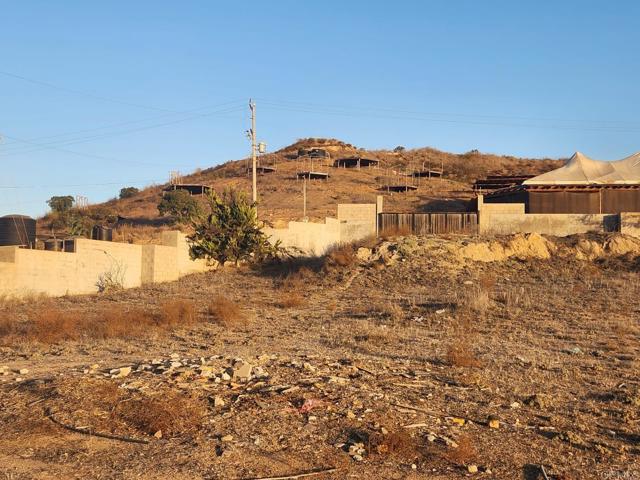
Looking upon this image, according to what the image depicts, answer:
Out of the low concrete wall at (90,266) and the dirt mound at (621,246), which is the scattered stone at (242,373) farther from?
the dirt mound at (621,246)

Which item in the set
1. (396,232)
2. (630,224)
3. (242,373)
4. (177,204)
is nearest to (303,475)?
(242,373)

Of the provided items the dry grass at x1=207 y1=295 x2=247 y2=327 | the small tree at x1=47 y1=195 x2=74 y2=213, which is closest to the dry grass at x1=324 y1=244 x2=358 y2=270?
the dry grass at x1=207 y1=295 x2=247 y2=327

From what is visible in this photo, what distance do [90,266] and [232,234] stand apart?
7.63 meters

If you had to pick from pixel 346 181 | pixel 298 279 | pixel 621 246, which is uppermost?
pixel 346 181

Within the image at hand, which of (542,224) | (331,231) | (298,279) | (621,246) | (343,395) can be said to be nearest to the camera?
(343,395)

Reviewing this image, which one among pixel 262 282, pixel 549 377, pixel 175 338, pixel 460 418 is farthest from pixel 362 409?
pixel 262 282

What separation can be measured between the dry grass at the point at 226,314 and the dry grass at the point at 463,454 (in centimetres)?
1086

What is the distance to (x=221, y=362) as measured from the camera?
11.5 metres

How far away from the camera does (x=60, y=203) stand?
58000mm

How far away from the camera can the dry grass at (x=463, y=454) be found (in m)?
6.94

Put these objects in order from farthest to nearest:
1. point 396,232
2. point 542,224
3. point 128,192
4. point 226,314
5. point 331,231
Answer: point 128,192, point 331,231, point 396,232, point 542,224, point 226,314

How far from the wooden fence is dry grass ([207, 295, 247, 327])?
14969 mm

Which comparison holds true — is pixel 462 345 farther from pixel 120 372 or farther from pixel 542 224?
pixel 542 224

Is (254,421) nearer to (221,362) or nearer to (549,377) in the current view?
(221,362)
